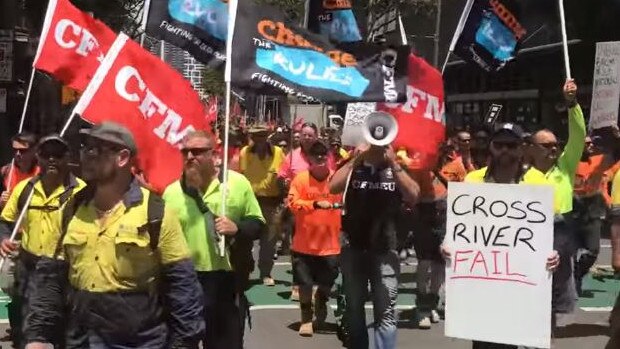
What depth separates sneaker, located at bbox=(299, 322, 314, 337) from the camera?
8.48m

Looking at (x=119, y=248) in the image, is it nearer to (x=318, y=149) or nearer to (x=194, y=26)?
(x=194, y=26)

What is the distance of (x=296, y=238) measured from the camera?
28.6ft

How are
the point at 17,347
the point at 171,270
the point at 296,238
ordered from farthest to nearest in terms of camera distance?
the point at 296,238
the point at 17,347
the point at 171,270

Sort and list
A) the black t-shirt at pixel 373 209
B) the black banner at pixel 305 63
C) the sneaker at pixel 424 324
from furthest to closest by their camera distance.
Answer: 1. the sneaker at pixel 424 324
2. the black t-shirt at pixel 373 209
3. the black banner at pixel 305 63

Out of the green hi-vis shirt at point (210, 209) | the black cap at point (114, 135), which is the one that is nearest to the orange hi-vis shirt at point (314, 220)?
the green hi-vis shirt at point (210, 209)

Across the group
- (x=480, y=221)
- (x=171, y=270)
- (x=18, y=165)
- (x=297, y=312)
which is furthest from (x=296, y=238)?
(x=171, y=270)

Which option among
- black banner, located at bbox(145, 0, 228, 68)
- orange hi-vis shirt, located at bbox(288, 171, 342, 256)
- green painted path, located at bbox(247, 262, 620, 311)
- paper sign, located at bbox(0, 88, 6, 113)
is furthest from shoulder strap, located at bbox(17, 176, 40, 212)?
paper sign, located at bbox(0, 88, 6, 113)

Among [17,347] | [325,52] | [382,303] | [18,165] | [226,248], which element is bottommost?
[17,347]

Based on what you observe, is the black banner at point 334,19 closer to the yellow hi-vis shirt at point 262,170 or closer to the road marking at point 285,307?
the yellow hi-vis shirt at point 262,170

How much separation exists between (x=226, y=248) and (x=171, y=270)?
4.61 feet

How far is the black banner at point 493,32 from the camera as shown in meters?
8.04

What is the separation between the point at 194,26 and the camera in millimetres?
5793

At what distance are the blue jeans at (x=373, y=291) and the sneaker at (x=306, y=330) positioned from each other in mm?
2018

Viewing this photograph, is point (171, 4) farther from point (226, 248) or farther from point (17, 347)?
point (17, 347)
